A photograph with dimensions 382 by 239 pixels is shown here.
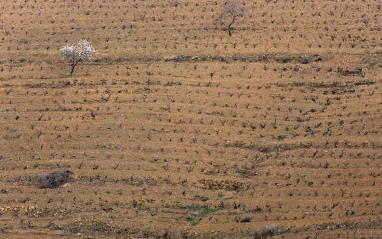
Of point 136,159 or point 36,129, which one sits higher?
point 36,129

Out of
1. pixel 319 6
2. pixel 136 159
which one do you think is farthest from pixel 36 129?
pixel 319 6

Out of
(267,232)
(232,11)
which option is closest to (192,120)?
(267,232)

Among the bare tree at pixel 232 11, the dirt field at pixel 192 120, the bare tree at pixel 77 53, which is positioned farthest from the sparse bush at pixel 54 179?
the bare tree at pixel 232 11

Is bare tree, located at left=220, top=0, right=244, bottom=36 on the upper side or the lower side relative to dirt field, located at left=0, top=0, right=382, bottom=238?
upper

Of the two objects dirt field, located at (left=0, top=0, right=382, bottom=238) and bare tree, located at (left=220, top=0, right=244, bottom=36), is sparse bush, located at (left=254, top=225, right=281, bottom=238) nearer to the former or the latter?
dirt field, located at (left=0, top=0, right=382, bottom=238)

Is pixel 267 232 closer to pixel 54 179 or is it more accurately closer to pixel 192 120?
pixel 192 120

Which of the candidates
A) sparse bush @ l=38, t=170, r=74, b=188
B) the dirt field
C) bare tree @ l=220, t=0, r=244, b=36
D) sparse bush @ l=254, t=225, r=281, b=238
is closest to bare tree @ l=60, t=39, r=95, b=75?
the dirt field

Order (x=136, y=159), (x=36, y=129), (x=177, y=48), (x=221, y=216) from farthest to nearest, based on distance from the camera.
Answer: (x=177, y=48) < (x=36, y=129) < (x=136, y=159) < (x=221, y=216)

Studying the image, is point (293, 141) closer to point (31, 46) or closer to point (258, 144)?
point (258, 144)
